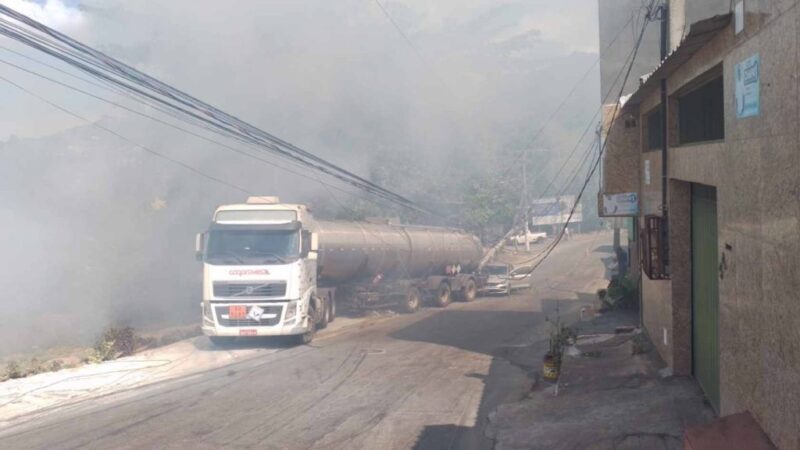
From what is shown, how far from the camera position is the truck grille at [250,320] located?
1625 centimetres

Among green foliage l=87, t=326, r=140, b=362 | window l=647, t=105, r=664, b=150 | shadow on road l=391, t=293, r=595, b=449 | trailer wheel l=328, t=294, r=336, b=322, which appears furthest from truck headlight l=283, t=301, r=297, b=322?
window l=647, t=105, r=664, b=150

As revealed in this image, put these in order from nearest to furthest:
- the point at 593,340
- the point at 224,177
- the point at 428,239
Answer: the point at 593,340 < the point at 224,177 < the point at 428,239

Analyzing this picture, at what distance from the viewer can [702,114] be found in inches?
330

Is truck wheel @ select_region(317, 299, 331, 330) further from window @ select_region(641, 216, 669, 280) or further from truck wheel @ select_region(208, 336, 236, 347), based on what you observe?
window @ select_region(641, 216, 669, 280)

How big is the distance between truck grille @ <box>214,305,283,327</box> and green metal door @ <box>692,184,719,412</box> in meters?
9.40

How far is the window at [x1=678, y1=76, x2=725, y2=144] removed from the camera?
7.57 m

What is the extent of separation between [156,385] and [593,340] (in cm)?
778

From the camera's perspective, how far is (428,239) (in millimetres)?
25219

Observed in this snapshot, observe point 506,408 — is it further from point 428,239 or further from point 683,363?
point 428,239

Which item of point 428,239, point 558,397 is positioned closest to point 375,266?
point 428,239

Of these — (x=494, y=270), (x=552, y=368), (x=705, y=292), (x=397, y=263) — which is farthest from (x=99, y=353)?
(x=494, y=270)

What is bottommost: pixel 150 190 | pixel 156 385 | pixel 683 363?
pixel 156 385

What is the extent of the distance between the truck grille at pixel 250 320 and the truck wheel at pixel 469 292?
1264cm

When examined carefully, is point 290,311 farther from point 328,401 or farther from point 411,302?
point 411,302
